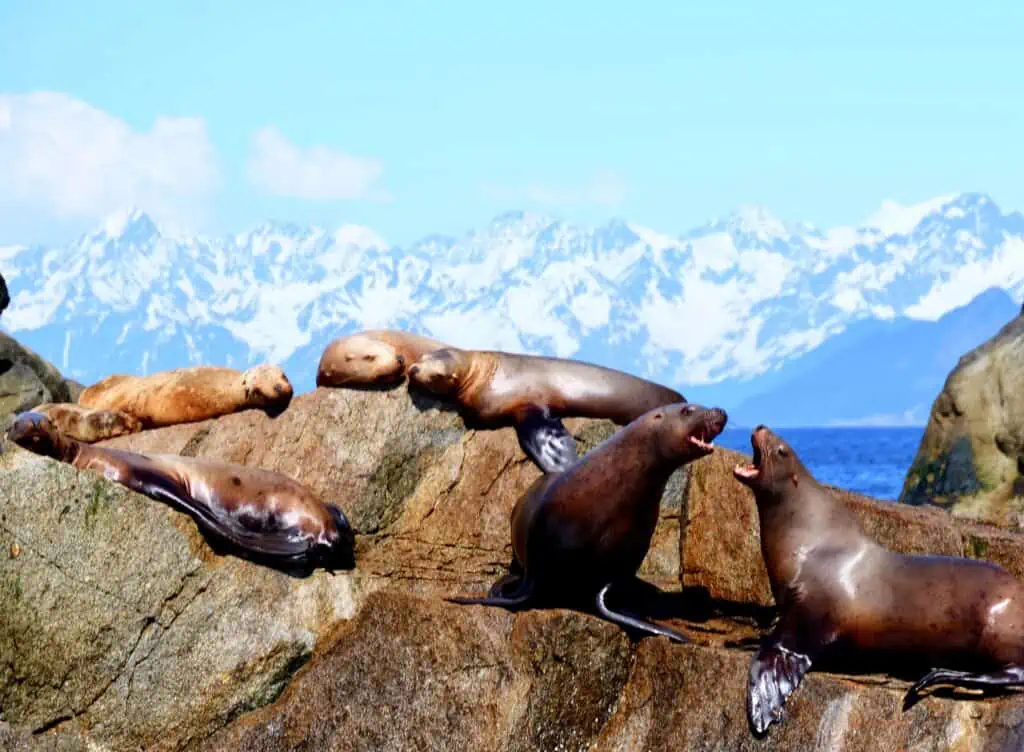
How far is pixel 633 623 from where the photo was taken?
328 inches

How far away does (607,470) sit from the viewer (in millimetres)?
8938

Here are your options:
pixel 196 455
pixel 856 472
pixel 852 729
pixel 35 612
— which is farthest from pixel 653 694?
pixel 856 472

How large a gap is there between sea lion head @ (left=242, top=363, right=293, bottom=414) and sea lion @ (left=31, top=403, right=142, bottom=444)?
115 cm

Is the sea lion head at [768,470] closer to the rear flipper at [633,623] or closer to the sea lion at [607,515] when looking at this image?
the sea lion at [607,515]

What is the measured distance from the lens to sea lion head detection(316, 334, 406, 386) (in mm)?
11102

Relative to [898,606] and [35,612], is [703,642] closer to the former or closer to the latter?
[898,606]

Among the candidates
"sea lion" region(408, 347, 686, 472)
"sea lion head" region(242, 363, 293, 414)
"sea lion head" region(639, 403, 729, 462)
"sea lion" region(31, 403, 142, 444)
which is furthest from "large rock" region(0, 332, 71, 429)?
"sea lion head" region(639, 403, 729, 462)

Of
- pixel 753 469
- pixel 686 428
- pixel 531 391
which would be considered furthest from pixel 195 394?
pixel 753 469

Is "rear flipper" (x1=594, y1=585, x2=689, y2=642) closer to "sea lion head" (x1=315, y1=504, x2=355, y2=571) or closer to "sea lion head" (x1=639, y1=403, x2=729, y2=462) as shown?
"sea lion head" (x1=639, y1=403, x2=729, y2=462)

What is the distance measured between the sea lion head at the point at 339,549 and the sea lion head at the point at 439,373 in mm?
1414

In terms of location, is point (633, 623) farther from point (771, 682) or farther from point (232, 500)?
point (232, 500)

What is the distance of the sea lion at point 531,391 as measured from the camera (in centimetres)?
1049

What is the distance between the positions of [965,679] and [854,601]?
2.32 ft

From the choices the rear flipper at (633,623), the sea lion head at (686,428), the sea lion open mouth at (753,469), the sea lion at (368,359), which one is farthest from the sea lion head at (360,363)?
the sea lion open mouth at (753,469)
